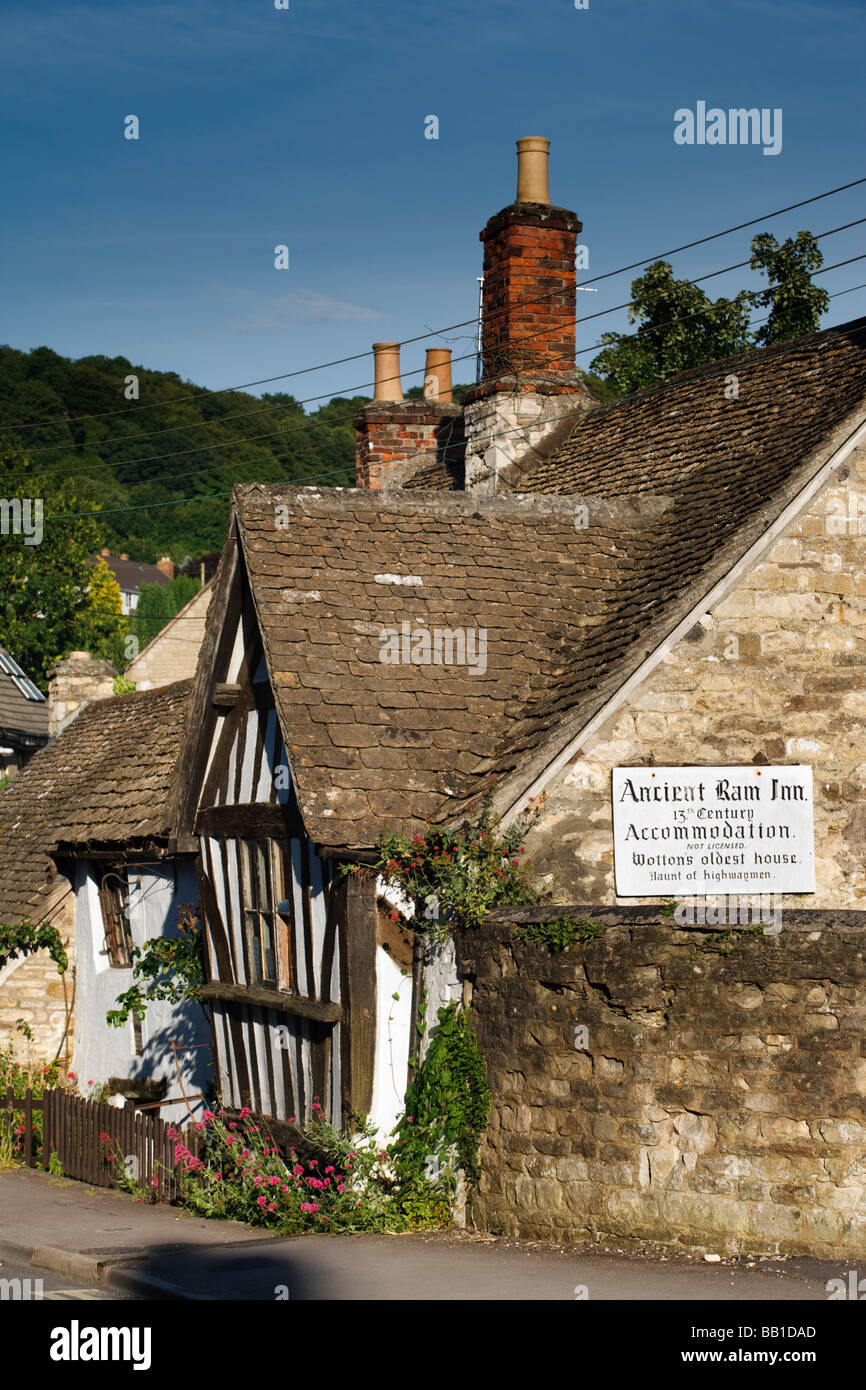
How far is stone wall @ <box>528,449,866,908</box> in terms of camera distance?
1006 centimetres

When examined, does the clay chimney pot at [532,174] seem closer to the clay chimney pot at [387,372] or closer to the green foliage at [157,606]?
the clay chimney pot at [387,372]

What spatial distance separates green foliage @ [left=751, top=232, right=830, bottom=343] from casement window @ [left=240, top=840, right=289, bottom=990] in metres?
17.8

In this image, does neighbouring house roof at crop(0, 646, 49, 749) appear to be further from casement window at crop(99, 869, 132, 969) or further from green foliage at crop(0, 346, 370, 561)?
green foliage at crop(0, 346, 370, 561)

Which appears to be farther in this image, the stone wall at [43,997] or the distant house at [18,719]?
the distant house at [18,719]

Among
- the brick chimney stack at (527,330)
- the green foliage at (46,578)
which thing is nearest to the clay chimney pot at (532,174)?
the brick chimney stack at (527,330)

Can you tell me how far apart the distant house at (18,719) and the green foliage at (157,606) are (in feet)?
109

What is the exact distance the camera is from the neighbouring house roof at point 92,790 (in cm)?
1548

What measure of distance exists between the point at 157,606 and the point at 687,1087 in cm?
6268

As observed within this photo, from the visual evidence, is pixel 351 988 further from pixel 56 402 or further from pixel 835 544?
pixel 56 402

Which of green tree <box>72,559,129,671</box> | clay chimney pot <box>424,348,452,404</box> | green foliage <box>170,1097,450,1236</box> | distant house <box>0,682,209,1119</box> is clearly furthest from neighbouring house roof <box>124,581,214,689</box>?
green foliage <box>170,1097,450,1236</box>

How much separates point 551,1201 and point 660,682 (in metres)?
3.48

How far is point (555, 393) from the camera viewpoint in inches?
672

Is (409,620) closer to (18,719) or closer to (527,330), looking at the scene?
(527,330)

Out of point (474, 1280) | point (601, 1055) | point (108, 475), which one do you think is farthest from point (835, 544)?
point (108, 475)
